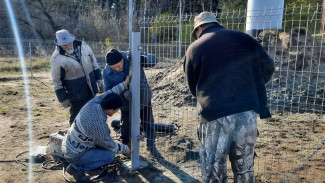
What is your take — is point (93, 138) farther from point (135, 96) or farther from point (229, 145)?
point (229, 145)

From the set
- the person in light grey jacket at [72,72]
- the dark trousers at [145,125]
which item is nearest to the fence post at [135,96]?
the dark trousers at [145,125]

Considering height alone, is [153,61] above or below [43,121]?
above

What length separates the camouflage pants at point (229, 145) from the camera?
268 cm

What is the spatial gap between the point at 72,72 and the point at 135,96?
3.93 feet

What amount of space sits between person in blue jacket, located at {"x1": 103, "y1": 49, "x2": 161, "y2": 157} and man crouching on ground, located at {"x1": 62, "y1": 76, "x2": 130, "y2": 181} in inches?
10.3

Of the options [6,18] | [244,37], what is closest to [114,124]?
[244,37]

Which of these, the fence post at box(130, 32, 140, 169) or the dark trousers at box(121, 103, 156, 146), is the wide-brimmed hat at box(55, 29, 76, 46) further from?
the dark trousers at box(121, 103, 156, 146)

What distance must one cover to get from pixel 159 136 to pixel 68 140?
6.49 ft

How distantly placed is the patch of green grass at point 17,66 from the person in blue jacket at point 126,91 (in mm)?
10423

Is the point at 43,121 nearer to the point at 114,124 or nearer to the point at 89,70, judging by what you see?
the point at 114,124

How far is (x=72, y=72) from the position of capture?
453 centimetres

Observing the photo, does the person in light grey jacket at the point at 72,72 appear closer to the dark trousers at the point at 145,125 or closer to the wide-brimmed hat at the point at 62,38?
the wide-brimmed hat at the point at 62,38

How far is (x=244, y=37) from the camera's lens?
2.61 metres

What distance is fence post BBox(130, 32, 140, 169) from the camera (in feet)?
12.4
